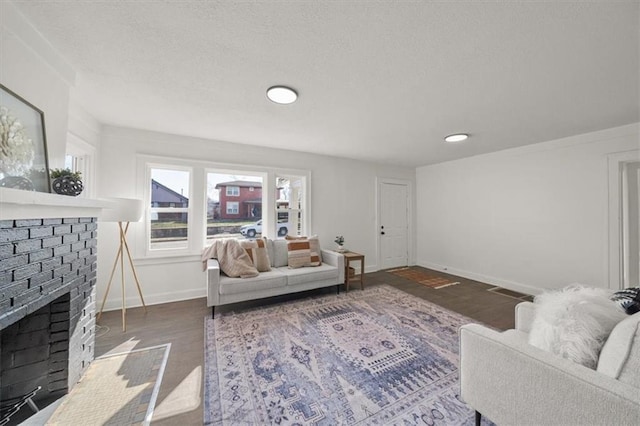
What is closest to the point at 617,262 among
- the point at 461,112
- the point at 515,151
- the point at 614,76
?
the point at 515,151

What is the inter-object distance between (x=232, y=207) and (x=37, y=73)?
2.49 m

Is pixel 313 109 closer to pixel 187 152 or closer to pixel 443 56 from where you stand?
pixel 443 56

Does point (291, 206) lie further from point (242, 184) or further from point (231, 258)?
point (231, 258)

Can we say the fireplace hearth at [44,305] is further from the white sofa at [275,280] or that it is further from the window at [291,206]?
the window at [291,206]

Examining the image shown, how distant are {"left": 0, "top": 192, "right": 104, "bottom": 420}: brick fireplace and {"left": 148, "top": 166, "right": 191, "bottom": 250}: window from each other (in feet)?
4.90

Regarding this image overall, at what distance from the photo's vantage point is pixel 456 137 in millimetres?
3367

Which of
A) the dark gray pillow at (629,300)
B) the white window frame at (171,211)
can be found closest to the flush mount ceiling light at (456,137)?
the dark gray pillow at (629,300)

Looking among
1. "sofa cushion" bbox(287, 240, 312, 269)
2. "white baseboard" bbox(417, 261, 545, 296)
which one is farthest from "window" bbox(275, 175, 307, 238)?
"white baseboard" bbox(417, 261, 545, 296)

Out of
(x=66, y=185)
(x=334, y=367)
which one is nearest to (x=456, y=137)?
(x=334, y=367)

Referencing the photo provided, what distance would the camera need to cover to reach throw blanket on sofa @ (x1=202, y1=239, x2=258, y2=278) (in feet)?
10.1

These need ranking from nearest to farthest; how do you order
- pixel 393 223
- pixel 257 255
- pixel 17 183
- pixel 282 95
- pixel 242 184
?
pixel 17 183
pixel 282 95
pixel 257 255
pixel 242 184
pixel 393 223

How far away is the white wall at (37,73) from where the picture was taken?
1341 mm

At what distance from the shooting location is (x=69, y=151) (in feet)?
8.52

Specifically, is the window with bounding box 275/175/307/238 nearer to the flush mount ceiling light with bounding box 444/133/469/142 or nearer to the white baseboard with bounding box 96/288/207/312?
the white baseboard with bounding box 96/288/207/312
